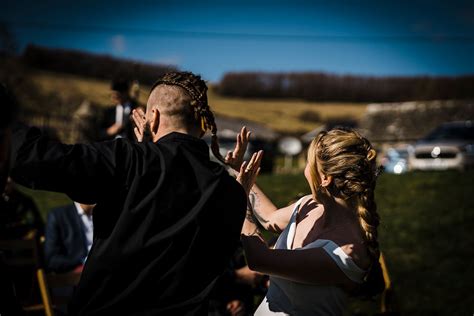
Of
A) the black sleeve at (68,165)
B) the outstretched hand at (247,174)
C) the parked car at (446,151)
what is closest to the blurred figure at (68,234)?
the outstretched hand at (247,174)

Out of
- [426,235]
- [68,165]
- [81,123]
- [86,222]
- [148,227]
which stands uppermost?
[68,165]

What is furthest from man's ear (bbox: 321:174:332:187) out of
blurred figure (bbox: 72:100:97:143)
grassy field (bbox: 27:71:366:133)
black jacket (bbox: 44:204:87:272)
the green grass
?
grassy field (bbox: 27:71:366:133)

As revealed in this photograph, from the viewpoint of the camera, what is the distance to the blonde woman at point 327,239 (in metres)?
2.74

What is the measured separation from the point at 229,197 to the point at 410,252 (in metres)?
7.09

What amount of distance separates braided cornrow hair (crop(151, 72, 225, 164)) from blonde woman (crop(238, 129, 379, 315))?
0.93 ft

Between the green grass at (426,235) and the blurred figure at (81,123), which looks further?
the blurred figure at (81,123)

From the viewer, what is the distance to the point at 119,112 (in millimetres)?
7375

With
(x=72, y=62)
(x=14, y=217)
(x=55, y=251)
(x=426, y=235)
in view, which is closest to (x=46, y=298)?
(x=55, y=251)

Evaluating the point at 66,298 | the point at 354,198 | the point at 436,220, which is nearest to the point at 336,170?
the point at 354,198

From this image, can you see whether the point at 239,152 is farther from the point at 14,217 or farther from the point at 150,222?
the point at 14,217

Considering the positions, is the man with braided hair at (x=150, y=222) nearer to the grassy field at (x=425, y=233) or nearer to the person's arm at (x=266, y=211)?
the person's arm at (x=266, y=211)

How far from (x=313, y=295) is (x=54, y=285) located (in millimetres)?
2413

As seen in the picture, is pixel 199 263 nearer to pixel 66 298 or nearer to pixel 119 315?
pixel 119 315

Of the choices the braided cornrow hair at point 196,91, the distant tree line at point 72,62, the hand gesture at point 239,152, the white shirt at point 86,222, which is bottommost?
the white shirt at point 86,222
